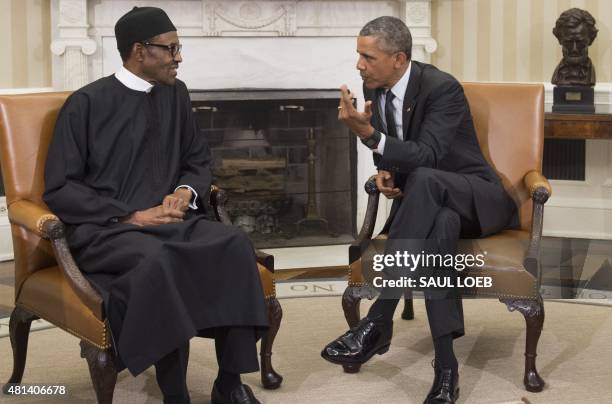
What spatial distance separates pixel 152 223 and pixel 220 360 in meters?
0.53

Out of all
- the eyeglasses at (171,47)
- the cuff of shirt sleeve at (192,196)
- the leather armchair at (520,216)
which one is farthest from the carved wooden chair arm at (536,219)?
the eyeglasses at (171,47)

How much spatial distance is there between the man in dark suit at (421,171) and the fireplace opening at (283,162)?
2178mm

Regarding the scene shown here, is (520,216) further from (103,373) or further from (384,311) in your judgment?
(103,373)

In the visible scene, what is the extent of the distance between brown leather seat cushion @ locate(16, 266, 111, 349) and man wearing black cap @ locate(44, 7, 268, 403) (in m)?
0.06

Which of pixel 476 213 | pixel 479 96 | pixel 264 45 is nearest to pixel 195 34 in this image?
pixel 264 45

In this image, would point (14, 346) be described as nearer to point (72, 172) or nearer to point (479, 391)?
point (72, 172)

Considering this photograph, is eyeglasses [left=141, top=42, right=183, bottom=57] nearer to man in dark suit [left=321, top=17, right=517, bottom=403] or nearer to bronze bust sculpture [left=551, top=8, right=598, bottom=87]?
man in dark suit [left=321, top=17, right=517, bottom=403]

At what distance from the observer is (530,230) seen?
3.81m

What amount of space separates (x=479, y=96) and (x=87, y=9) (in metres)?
2.54

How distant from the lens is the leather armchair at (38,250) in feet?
10.7

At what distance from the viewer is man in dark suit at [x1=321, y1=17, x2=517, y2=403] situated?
3461 millimetres

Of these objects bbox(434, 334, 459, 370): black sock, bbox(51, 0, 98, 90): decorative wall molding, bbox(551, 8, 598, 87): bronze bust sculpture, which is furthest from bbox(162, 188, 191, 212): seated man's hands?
bbox(551, 8, 598, 87): bronze bust sculpture

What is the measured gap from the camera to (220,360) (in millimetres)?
3328

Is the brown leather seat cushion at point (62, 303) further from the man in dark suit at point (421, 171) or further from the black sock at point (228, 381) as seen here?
the man in dark suit at point (421, 171)
